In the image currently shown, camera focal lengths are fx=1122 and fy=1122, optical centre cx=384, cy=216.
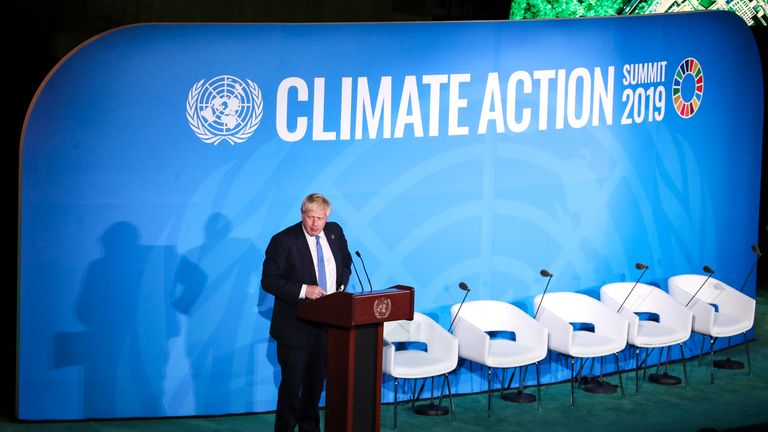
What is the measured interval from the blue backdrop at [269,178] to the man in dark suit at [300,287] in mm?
972

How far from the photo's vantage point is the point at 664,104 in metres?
8.95

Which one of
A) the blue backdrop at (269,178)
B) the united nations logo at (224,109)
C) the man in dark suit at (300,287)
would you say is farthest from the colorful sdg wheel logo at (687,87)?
the man in dark suit at (300,287)

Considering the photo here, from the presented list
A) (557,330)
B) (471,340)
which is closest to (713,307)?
(557,330)

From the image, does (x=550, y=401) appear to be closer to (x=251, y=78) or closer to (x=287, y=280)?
(x=287, y=280)

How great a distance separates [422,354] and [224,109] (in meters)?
2.10

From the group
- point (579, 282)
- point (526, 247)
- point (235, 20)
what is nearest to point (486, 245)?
point (526, 247)

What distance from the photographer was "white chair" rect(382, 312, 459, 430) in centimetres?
725

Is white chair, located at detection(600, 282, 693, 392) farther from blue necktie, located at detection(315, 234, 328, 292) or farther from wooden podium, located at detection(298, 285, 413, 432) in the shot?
wooden podium, located at detection(298, 285, 413, 432)

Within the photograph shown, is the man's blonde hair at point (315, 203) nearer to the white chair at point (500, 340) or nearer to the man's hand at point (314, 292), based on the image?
the man's hand at point (314, 292)

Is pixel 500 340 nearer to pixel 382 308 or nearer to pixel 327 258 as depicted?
pixel 327 258

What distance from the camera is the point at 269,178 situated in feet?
24.3

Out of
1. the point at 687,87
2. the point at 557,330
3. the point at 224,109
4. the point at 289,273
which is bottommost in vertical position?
the point at 557,330

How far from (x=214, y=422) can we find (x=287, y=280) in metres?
1.49

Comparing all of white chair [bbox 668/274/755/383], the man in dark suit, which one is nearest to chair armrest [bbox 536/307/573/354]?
white chair [bbox 668/274/755/383]
